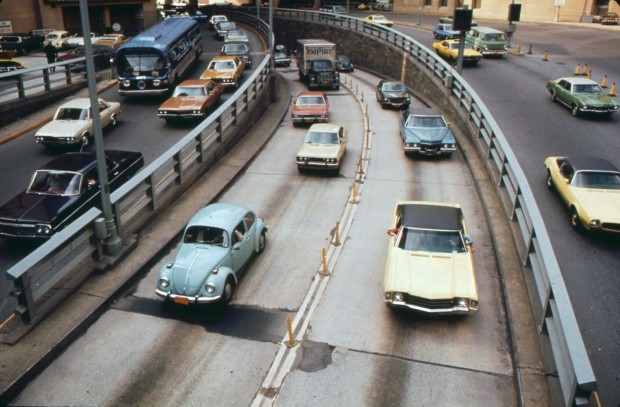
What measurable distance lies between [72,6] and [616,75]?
51.1m

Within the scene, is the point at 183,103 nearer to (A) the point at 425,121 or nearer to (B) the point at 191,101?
(B) the point at 191,101

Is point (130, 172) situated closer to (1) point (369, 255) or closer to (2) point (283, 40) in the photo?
(1) point (369, 255)

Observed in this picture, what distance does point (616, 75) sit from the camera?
109 feet

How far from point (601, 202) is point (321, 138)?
10.2 metres

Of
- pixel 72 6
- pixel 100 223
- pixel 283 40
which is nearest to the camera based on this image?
pixel 100 223

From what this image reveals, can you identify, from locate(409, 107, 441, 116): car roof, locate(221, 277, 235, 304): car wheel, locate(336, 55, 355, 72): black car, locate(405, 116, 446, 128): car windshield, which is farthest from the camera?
locate(336, 55, 355, 72): black car

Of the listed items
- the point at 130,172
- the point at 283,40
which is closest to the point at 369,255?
the point at 130,172

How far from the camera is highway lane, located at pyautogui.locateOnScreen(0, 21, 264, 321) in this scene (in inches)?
539

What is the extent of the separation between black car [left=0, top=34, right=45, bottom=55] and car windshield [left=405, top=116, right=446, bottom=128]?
3610 centimetres

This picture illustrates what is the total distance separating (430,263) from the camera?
11.6 m

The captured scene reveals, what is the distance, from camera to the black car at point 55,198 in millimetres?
13555

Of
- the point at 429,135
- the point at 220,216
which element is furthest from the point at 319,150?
the point at 220,216

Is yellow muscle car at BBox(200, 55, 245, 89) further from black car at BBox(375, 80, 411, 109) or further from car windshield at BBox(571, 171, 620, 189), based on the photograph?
car windshield at BBox(571, 171, 620, 189)

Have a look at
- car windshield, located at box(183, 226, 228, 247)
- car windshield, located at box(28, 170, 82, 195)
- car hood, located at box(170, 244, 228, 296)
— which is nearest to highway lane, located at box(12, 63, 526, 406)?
car hood, located at box(170, 244, 228, 296)
